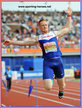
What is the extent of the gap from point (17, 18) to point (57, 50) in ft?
88.0

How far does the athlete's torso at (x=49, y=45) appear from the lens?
3.65m

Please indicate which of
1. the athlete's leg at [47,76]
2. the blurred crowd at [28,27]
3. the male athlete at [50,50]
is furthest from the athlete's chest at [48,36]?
the blurred crowd at [28,27]

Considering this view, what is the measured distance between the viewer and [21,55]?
80.5ft

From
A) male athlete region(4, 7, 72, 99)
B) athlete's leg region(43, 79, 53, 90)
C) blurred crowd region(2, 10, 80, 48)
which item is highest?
blurred crowd region(2, 10, 80, 48)

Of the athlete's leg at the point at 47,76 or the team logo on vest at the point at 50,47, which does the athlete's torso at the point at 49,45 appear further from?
the athlete's leg at the point at 47,76

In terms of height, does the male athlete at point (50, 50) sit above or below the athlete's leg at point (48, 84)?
above

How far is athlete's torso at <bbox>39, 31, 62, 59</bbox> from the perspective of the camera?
3.65 m

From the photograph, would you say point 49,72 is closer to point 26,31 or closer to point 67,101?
point 67,101

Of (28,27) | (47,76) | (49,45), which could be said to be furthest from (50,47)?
(28,27)

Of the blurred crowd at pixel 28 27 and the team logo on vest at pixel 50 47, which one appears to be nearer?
the team logo on vest at pixel 50 47

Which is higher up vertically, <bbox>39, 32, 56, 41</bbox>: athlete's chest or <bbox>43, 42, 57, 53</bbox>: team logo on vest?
<bbox>39, 32, 56, 41</bbox>: athlete's chest

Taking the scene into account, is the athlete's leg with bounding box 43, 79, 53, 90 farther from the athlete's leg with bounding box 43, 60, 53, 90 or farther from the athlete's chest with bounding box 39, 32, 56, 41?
the athlete's chest with bounding box 39, 32, 56, 41

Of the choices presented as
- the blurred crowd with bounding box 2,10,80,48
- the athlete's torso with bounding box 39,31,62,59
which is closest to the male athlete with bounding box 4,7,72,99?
the athlete's torso with bounding box 39,31,62,59

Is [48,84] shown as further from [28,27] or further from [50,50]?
[28,27]
